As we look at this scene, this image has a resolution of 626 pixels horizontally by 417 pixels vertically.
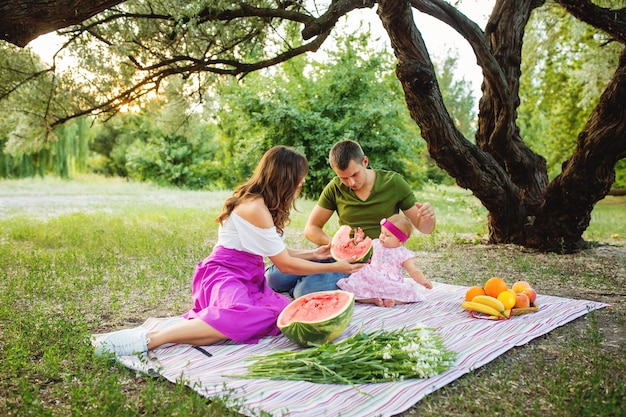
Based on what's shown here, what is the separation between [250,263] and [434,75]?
4.26m

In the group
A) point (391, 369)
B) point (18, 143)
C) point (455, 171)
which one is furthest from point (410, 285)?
point (18, 143)

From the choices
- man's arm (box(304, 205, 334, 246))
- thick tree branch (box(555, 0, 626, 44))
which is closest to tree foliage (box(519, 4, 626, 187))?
thick tree branch (box(555, 0, 626, 44))

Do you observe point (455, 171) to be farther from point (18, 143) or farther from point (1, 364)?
point (18, 143)

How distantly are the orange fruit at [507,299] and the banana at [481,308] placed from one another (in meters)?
0.10

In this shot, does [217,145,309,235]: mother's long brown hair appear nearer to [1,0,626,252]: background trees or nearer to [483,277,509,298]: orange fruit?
Answer: [483,277,509,298]: orange fruit

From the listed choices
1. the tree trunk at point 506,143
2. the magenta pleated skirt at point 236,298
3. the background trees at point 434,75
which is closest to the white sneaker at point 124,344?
the magenta pleated skirt at point 236,298

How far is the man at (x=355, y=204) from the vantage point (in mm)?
5113

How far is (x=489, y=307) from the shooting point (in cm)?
461

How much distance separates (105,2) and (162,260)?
381 centimetres

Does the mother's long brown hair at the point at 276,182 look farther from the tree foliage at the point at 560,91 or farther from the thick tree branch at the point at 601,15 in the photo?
the tree foliage at the point at 560,91

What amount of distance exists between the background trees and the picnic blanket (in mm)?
3093

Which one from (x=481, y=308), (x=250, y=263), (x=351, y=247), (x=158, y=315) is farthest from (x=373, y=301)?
(x=158, y=315)

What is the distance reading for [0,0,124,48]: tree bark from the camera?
4340 mm

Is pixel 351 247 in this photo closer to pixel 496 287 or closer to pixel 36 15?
pixel 496 287
